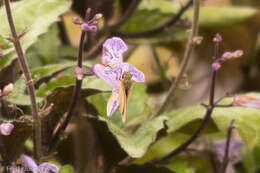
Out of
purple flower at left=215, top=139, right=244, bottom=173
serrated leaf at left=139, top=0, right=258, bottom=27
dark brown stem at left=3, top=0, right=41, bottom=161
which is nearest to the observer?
dark brown stem at left=3, top=0, right=41, bottom=161

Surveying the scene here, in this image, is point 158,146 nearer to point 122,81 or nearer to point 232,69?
point 122,81

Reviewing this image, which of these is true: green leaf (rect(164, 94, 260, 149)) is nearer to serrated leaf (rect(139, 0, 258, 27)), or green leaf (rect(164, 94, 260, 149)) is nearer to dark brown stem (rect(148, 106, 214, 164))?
dark brown stem (rect(148, 106, 214, 164))

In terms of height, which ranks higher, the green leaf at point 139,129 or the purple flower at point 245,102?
the purple flower at point 245,102

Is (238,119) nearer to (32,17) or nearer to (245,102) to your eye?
(245,102)

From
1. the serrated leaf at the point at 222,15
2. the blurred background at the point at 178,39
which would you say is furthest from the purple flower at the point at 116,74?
the serrated leaf at the point at 222,15

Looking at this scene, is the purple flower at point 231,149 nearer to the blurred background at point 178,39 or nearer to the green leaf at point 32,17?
the blurred background at point 178,39

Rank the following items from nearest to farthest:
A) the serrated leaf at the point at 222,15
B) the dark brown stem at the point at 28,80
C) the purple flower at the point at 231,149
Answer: the dark brown stem at the point at 28,80
the purple flower at the point at 231,149
the serrated leaf at the point at 222,15

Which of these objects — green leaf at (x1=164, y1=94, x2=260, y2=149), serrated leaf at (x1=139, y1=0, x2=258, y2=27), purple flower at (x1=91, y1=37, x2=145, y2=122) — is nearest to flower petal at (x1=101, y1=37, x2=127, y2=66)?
purple flower at (x1=91, y1=37, x2=145, y2=122)

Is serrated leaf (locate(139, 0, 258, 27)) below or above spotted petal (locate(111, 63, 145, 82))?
below

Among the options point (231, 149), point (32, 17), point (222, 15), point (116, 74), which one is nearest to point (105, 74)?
point (116, 74)
